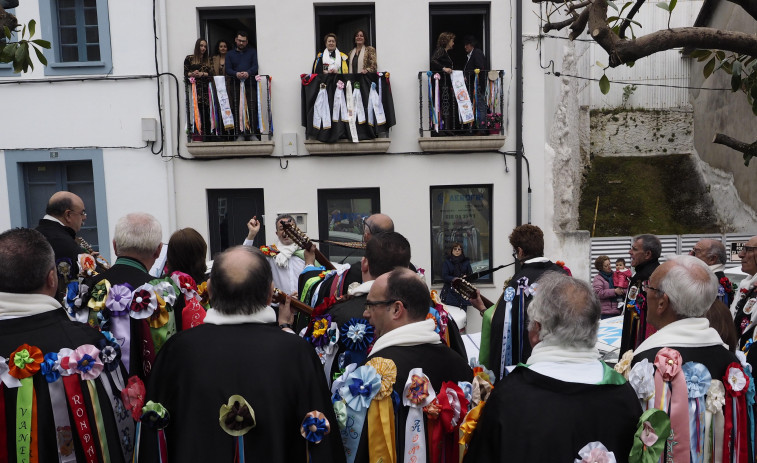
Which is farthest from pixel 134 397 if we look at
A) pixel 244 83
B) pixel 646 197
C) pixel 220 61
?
pixel 646 197

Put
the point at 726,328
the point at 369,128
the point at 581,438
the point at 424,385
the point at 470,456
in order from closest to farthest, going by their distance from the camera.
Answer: the point at 581,438, the point at 470,456, the point at 424,385, the point at 726,328, the point at 369,128

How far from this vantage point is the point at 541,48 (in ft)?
35.1

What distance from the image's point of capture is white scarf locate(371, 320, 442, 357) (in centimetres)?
287

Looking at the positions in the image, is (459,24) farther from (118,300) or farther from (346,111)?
(118,300)

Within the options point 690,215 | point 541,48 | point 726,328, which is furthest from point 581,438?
point 690,215

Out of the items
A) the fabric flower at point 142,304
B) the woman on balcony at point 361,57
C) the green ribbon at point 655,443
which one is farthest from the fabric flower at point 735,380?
the woman on balcony at point 361,57

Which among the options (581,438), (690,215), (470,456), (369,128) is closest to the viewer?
(581,438)

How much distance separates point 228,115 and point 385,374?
8.42 m

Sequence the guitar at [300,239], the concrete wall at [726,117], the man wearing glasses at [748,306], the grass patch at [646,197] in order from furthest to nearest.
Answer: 1. the grass patch at [646,197]
2. the concrete wall at [726,117]
3. the guitar at [300,239]
4. the man wearing glasses at [748,306]

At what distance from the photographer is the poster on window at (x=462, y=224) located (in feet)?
36.1

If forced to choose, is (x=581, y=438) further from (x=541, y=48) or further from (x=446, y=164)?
→ (x=541, y=48)

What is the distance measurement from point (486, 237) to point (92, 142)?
6654 millimetres

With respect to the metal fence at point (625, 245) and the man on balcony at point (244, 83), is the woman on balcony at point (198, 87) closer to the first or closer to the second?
the man on balcony at point (244, 83)

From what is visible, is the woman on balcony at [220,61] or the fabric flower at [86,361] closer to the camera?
the fabric flower at [86,361]
